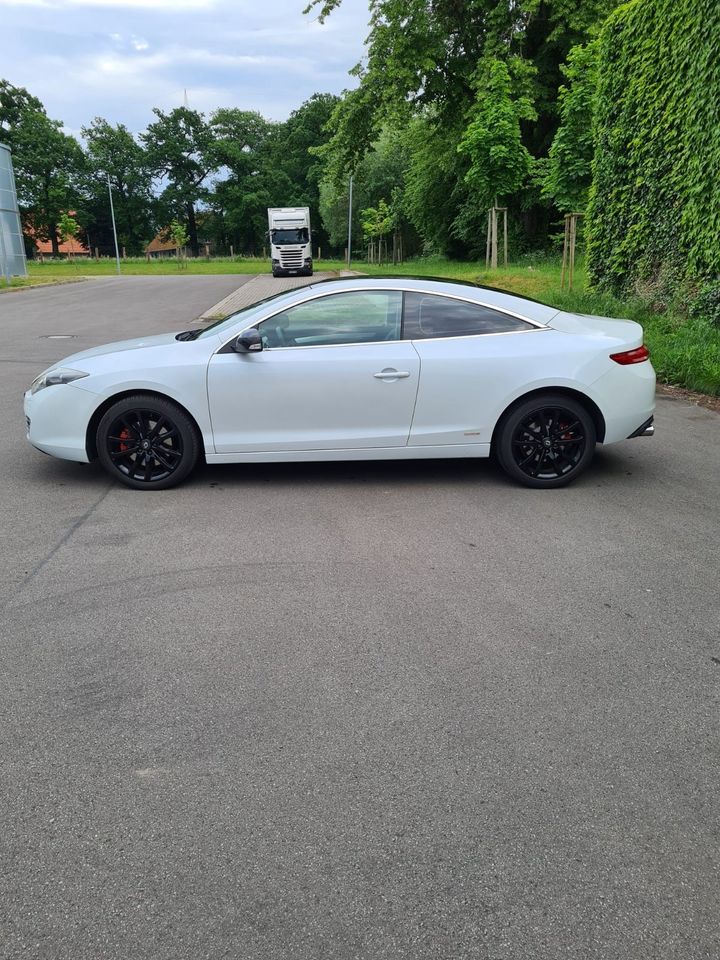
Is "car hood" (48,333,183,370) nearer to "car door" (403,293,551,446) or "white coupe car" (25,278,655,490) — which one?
"white coupe car" (25,278,655,490)

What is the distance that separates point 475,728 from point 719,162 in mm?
9170

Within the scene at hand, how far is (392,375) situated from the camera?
18.2ft

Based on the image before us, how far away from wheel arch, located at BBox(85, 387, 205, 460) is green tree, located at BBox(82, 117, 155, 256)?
307 ft

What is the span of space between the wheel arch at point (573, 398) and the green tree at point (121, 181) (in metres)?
94.5

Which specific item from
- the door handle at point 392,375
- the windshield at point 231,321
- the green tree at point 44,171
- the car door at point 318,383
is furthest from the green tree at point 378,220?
the door handle at point 392,375

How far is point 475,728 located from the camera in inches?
114

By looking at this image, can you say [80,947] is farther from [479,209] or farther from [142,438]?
[479,209]

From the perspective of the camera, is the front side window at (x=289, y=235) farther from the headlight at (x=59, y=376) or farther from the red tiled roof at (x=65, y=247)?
the red tiled roof at (x=65, y=247)

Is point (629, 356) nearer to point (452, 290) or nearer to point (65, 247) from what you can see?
point (452, 290)

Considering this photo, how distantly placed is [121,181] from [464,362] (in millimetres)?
97234

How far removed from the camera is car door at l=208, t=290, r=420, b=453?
18.1 ft

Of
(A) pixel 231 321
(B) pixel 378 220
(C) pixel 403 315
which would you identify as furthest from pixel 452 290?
(B) pixel 378 220

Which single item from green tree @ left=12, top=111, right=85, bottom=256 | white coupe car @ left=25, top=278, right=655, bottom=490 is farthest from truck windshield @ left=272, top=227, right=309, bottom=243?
green tree @ left=12, top=111, right=85, bottom=256

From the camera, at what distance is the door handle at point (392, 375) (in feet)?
18.1
